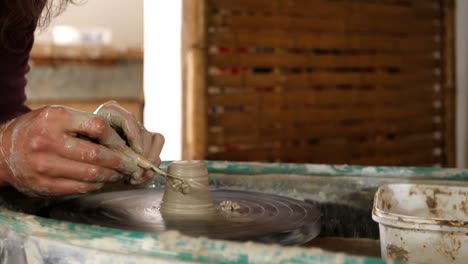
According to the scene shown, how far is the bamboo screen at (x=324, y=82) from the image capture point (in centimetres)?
336

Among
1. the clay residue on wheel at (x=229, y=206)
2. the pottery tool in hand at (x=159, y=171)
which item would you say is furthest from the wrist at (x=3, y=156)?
the clay residue on wheel at (x=229, y=206)

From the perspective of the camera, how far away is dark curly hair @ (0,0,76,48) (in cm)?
158

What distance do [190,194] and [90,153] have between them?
0.73ft

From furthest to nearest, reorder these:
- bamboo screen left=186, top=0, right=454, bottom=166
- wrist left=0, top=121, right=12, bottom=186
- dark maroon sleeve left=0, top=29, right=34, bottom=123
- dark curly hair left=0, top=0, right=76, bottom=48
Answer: bamboo screen left=186, top=0, right=454, bottom=166, dark maroon sleeve left=0, top=29, right=34, bottom=123, dark curly hair left=0, top=0, right=76, bottom=48, wrist left=0, top=121, right=12, bottom=186

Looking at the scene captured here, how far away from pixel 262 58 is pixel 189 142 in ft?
2.25

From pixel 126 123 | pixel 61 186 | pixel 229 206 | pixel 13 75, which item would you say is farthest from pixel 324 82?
pixel 61 186

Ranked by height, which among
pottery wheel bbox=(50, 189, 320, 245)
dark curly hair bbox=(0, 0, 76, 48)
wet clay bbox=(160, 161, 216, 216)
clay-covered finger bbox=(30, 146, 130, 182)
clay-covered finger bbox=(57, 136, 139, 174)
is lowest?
pottery wheel bbox=(50, 189, 320, 245)

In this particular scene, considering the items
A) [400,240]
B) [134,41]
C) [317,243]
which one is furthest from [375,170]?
[134,41]

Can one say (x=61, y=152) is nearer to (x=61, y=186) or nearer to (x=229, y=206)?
(x=61, y=186)

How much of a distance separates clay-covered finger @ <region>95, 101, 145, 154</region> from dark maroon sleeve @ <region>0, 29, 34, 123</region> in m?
0.72

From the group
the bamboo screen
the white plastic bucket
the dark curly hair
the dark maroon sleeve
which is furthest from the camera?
the bamboo screen

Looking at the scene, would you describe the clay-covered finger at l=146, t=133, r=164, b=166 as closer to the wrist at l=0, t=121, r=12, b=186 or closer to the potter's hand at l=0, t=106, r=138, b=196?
the potter's hand at l=0, t=106, r=138, b=196

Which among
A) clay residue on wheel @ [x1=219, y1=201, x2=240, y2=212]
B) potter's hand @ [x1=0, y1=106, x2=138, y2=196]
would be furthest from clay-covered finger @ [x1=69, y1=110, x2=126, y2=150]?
clay residue on wheel @ [x1=219, y1=201, x2=240, y2=212]

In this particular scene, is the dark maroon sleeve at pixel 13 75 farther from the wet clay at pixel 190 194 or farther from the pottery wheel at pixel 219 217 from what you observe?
the wet clay at pixel 190 194
